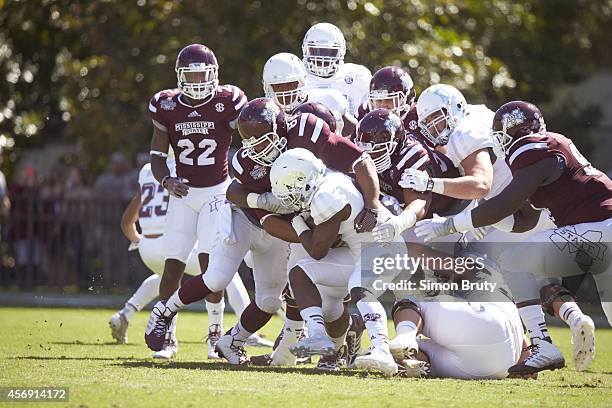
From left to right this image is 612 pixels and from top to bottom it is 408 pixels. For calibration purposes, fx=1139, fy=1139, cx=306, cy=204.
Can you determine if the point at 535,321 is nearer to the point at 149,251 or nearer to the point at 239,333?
the point at 239,333

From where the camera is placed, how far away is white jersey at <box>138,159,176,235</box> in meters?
9.98

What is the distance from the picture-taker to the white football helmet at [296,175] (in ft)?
22.6

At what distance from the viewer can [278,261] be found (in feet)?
25.6

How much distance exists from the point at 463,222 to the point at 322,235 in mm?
886

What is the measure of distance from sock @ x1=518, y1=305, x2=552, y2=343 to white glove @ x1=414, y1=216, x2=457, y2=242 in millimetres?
674

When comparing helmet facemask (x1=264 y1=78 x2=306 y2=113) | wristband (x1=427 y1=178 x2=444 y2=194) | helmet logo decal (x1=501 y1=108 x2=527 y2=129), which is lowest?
wristband (x1=427 y1=178 x2=444 y2=194)

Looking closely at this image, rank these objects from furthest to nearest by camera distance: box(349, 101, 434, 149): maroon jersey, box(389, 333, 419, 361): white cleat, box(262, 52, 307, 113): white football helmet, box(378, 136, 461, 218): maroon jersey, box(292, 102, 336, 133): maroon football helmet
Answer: box(262, 52, 307, 113): white football helmet < box(349, 101, 434, 149): maroon jersey < box(292, 102, 336, 133): maroon football helmet < box(378, 136, 461, 218): maroon jersey < box(389, 333, 419, 361): white cleat

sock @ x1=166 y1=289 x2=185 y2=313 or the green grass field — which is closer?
the green grass field

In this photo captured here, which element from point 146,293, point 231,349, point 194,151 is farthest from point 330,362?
point 146,293

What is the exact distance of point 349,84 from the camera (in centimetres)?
942

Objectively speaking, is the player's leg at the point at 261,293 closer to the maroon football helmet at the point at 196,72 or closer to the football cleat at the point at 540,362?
the maroon football helmet at the point at 196,72

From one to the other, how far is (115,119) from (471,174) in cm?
948

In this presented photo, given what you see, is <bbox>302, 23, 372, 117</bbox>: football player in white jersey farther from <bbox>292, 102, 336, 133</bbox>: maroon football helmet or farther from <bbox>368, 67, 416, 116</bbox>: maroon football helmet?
<bbox>292, 102, 336, 133</bbox>: maroon football helmet

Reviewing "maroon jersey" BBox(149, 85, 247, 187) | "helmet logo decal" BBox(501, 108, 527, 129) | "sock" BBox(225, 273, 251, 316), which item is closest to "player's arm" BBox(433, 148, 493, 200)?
"helmet logo decal" BBox(501, 108, 527, 129)
